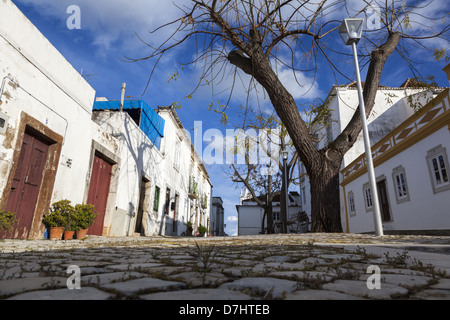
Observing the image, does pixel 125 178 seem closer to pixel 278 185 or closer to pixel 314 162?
pixel 314 162

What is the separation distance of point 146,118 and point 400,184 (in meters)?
10.3

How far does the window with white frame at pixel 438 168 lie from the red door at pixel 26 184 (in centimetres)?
1028

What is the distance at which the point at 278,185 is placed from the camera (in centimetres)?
2228

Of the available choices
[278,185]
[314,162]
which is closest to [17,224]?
[314,162]

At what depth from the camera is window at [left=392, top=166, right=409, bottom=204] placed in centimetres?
991

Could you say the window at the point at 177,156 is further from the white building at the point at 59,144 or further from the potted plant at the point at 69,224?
the potted plant at the point at 69,224

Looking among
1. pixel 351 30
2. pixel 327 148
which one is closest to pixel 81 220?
pixel 327 148

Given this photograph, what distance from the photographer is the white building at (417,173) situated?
7926 millimetres

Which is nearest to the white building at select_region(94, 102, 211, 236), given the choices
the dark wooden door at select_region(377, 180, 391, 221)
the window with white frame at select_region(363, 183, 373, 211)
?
the window with white frame at select_region(363, 183, 373, 211)

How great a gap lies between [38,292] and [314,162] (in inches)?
273

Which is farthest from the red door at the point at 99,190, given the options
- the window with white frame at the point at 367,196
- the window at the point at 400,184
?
the window with white frame at the point at 367,196

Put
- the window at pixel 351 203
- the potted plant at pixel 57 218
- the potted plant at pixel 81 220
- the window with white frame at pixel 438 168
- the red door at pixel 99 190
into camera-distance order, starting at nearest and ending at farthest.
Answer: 1. the potted plant at pixel 57 218
2. the potted plant at pixel 81 220
3. the window with white frame at pixel 438 168
4. the red door at pixel 99 190
5. the window at pixel 351 203

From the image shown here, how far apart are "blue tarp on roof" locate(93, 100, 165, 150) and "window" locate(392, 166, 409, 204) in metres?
9.98

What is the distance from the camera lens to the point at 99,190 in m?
8.90
